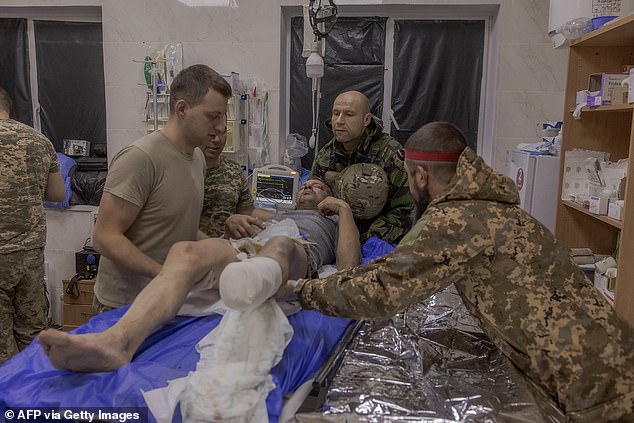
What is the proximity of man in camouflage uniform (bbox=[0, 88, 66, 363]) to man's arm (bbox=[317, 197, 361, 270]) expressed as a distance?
147 cm

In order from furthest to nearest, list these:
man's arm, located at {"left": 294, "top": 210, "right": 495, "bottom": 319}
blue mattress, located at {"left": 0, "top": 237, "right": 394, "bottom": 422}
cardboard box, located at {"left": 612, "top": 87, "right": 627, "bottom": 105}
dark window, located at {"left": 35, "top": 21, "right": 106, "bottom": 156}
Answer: dark window, located at {"left": 35, "top": 21, "right": 106, "bottom": 156} → cardboard box, located at {"left": 612, "top": 87, "right": 627, "bottom": 105} → man's arm, located at {"left": 294, "top": 210, "right": 495, "bottom": 319} → blue mattress, located at {"left": 0, "top": 237, "right": 394, "bottom": 422}

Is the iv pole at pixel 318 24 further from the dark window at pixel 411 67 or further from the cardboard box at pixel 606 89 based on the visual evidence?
the cardboard box at pixel 606 89

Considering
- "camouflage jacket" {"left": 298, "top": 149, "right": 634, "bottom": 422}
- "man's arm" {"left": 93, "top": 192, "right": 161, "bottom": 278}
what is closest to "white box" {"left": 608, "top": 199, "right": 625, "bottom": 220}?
"camouflage jacket" {"left": 298, "top": 149, "right": 634, "bottom": 422}

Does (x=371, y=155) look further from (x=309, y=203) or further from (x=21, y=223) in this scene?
(x=21, y=223)

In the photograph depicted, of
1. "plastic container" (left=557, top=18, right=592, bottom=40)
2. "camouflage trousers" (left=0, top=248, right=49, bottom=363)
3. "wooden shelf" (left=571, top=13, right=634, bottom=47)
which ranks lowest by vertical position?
"camouflage trousers" (left=0, top=248, right=49, bottom=363)

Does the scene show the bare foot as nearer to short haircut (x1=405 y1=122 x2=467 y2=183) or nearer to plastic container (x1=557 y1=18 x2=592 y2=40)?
short haircut (x1=405 y1=122 x2=467 y2=183)

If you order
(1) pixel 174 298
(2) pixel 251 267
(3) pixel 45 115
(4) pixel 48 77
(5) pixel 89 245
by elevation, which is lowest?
(5) pixel 89 245

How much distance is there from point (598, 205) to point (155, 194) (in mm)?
1765

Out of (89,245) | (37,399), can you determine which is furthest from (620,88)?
(89,245)

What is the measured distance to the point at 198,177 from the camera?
2.09m

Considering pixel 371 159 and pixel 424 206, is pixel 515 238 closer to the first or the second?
pixel 424 206

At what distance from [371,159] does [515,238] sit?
155 cm

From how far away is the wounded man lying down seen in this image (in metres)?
1.33

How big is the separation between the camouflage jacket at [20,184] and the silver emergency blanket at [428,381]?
1885 millimetres
